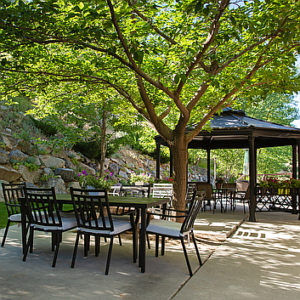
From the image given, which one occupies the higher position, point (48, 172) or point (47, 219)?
point (48, 172)

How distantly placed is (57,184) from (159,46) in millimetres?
7363

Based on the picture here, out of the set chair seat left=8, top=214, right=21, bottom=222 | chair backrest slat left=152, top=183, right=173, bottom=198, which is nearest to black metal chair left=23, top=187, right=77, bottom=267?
chair seat left=8, top=214, right=21, bottom=222

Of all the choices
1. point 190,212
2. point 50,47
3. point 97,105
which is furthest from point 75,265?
point 97,105

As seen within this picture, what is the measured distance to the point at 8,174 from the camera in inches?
404

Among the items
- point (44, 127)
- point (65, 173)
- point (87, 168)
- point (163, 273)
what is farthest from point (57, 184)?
point (163, 273)

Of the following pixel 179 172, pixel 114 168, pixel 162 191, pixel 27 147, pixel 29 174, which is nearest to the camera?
pixel 179 172

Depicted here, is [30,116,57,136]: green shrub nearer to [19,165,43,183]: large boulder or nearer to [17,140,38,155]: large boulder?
[17,140,38,155]: large boulder

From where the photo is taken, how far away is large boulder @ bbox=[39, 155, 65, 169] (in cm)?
1197

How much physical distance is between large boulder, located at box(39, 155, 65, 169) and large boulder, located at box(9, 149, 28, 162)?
0.78 m

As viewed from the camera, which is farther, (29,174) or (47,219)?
(29,174)

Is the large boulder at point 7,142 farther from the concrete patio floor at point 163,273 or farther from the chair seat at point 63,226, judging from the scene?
the chair seat at point 63,226

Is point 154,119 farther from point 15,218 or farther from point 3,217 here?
point 3,217

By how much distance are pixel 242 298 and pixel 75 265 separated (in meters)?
2.03

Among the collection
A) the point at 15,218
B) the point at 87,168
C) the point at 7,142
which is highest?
the point at 7,142
